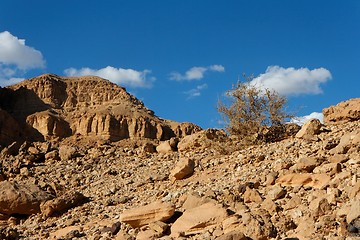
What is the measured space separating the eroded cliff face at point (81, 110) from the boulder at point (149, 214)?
131 ft

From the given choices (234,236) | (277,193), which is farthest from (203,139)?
(234,236)

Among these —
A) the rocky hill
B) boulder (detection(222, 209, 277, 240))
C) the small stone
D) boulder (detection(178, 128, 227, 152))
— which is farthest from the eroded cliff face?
boulder (detection(222, 209, 277, 240))

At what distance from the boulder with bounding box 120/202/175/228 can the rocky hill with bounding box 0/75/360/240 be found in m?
0.02

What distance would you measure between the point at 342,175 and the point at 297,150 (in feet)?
8.23

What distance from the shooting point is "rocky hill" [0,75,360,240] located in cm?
757

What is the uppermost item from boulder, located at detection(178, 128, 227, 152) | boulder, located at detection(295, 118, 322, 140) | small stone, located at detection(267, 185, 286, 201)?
boulder, located at detection(178, 128, 227, 152)

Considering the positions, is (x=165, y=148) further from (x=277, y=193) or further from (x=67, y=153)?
(x=277, y=193)

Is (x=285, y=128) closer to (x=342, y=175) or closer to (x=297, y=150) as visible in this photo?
(x=297, y=150)

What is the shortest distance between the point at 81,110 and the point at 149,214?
Answer: 165 feet

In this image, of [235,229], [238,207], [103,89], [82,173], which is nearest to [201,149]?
[82,173]

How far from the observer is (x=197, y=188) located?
34.6ft

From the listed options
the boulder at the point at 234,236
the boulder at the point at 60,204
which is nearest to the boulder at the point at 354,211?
the boulder at the point at 234,236

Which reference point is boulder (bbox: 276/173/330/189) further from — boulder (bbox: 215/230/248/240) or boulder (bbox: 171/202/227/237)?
boulder (bbox: 215/230/248/240)

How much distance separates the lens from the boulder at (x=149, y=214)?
8.71 m
